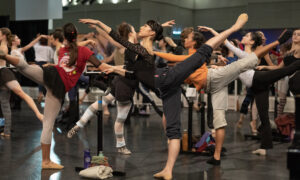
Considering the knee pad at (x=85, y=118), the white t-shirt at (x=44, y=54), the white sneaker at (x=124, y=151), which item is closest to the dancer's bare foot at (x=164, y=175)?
the knee pad at (x=85, y=118)

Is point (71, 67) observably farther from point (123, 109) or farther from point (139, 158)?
Result: point (139, 158)

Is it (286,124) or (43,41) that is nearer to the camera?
(286,124)

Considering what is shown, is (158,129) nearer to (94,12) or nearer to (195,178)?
(195,178)

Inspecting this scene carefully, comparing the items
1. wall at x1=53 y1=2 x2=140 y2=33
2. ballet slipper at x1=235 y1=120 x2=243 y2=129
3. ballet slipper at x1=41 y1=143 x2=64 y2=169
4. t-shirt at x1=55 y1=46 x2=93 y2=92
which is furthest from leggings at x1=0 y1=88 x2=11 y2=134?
wall at x1=53 y1=2 x2=140 y2=33

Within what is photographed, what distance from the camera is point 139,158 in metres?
4.79

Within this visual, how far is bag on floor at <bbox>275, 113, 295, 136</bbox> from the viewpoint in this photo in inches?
250

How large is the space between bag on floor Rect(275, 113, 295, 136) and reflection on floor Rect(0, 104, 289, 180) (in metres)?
0.42

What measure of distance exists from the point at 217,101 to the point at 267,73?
2.32 ft

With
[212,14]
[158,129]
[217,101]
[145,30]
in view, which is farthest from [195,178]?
[212,14]

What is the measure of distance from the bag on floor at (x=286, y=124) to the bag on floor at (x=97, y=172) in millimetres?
3372

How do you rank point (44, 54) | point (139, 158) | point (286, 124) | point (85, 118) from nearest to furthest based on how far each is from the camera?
point (85, 118), point (139, 158), point (286, 124), point (44, 54)

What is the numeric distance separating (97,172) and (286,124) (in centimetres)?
357

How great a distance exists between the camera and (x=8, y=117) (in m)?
6.07

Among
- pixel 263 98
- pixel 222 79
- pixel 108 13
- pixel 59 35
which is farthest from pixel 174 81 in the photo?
pixel 108 13
